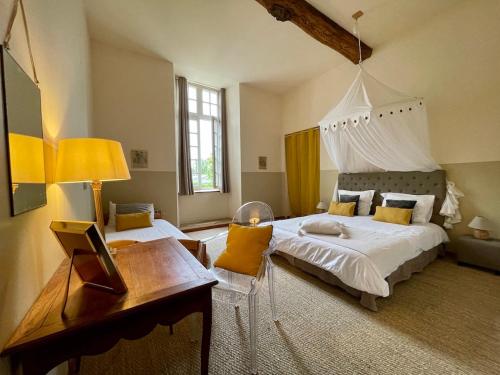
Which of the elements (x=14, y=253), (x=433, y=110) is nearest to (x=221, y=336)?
(x=14, y=253)

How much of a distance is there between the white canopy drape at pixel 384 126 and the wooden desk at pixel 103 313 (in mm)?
2830

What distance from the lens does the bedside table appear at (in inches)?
90.6

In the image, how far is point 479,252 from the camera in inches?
94.4

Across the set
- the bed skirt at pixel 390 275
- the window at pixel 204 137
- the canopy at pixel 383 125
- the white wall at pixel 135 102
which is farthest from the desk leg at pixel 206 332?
the window at pixel 204 137

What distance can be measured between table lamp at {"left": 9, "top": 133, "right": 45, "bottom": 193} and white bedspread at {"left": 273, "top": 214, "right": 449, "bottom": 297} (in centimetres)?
214

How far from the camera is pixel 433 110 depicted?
293 cm

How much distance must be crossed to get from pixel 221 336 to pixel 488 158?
3.64m

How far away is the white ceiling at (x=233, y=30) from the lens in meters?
2.63

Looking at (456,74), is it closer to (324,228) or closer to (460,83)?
(460,83)

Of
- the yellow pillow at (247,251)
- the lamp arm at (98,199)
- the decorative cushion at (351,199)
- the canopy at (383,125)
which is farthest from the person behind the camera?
the decorative cushion at (351,199)

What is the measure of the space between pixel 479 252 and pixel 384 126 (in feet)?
6.11

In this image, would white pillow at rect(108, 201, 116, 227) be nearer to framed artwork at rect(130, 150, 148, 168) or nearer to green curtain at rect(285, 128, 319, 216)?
framed artwork at rect(130, 150, 148, 168)

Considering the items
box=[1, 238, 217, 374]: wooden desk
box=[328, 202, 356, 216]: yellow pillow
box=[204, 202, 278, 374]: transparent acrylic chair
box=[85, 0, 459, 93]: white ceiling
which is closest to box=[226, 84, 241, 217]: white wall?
box=[85, 0, 459, 93]: white ceiling

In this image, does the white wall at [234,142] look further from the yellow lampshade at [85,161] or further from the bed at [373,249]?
the yellow lampshade at [85,161]
